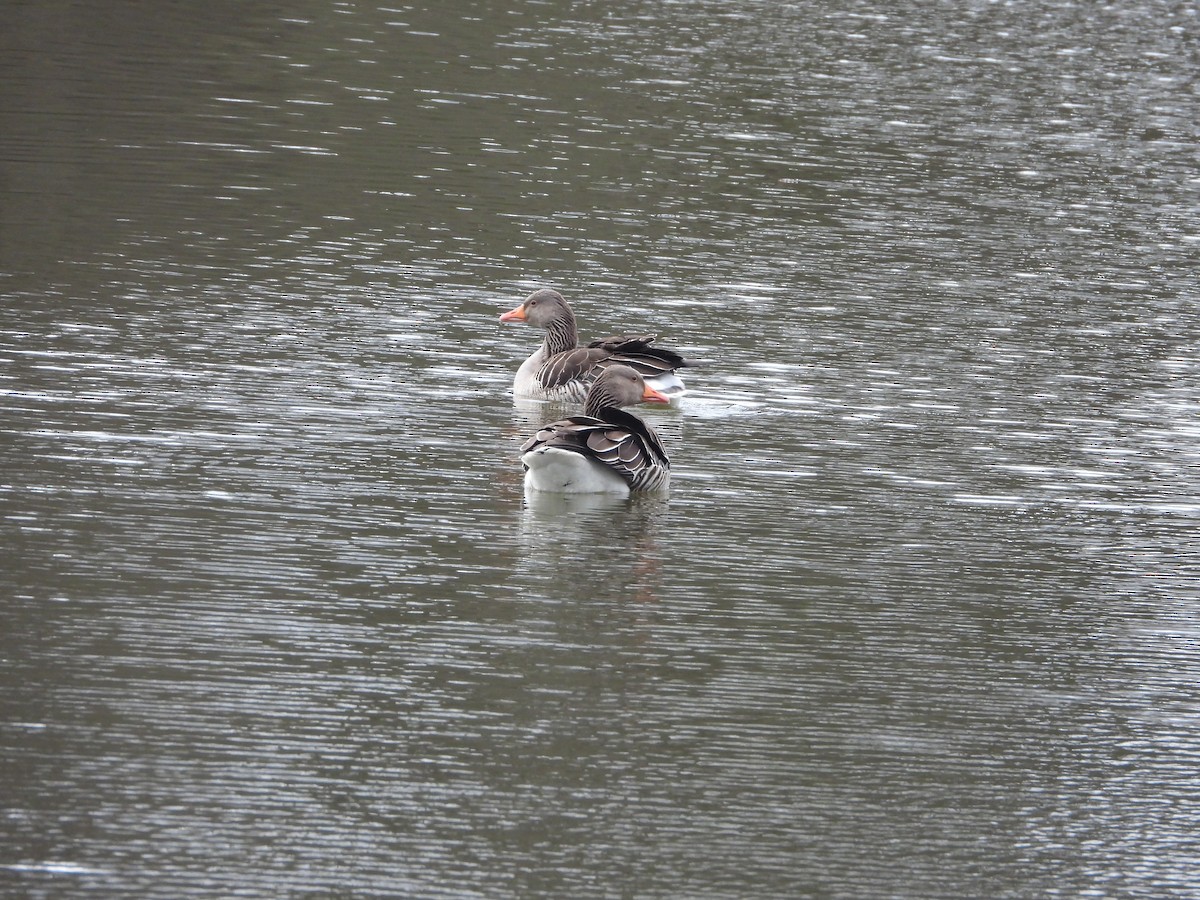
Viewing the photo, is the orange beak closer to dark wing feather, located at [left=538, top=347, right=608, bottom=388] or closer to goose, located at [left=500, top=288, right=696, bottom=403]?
goose, located at [left=500, top=288, right=696, bottom=403]

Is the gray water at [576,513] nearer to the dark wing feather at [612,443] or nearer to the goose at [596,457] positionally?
the goose at [596,457]

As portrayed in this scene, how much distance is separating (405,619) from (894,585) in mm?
3197

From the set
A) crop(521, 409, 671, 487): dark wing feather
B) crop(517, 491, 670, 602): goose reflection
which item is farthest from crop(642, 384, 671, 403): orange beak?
crop(517, 491, 670, 602): goose reflection

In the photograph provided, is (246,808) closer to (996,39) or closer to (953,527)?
(953,527)

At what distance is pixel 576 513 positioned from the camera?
41.4 ft

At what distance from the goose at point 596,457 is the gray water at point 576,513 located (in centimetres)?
19

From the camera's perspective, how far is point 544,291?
16.4 m

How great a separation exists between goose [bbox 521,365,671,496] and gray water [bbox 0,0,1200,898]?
0.62 ft

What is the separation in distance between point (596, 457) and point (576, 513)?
0.42 meters

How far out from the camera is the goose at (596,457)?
12.6 meters

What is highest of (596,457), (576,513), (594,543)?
(596,457)

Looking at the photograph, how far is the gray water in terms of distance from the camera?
8.03 m

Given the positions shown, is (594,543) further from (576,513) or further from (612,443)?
(612,443)

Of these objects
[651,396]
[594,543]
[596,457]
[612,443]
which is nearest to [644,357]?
[651,396]
